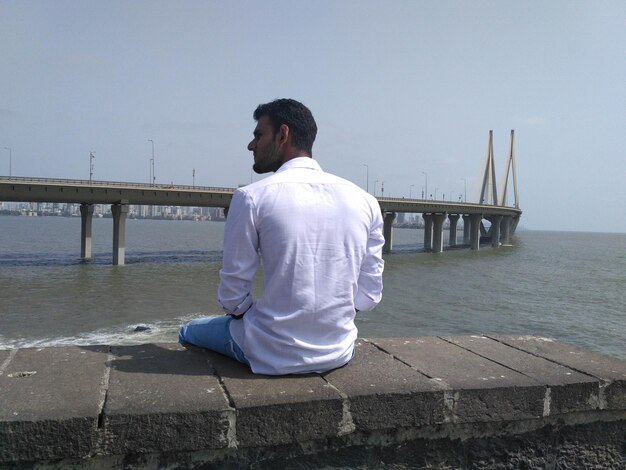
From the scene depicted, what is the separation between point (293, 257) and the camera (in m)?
2.65

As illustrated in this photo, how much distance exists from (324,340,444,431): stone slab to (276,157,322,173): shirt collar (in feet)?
3.37

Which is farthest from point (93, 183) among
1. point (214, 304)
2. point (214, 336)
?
Answer: point (214, 336)

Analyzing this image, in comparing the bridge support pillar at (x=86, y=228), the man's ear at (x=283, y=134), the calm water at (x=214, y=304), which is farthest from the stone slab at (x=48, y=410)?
the bridge support pillar at (x=86, y=228)

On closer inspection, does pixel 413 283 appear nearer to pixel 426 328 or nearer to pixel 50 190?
pixel 426 328

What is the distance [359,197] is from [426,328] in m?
14.9

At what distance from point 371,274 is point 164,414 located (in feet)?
4.25

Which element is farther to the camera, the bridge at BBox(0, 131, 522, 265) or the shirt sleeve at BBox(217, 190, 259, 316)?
the bridge at BBox(0, 131, 522, 265)

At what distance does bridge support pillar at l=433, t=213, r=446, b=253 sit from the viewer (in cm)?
6525

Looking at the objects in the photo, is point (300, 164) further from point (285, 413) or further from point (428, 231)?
point (428, 231)

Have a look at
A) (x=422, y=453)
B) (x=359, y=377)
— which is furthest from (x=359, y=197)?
(x=422, y=453)

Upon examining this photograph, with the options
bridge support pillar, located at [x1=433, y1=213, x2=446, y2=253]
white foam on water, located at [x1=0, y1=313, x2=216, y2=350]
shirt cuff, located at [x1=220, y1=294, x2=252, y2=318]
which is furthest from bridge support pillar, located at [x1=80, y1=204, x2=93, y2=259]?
shirt cuff, located at [x1=220, y1=294, x2=252, y2=318]

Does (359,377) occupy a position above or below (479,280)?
above

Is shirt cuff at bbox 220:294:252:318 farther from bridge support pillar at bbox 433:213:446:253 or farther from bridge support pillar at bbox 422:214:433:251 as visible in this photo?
bridge support pillar at bbox 422:214:433:251

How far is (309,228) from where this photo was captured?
268 cm
